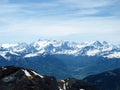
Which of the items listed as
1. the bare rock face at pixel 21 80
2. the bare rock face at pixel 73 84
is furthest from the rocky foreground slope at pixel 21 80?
the bare rock face at pixel 73 84

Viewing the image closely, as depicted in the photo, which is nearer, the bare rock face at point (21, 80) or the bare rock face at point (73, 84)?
the bare rock face at point (21, 80)

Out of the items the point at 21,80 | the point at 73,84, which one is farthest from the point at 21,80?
the point at 73,84

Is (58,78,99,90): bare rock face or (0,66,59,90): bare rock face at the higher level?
(0,66,59,90): bare rock face

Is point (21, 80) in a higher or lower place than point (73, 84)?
higher

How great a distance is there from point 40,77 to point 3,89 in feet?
24.0

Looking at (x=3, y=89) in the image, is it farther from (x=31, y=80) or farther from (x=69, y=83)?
(x=69, y=83)

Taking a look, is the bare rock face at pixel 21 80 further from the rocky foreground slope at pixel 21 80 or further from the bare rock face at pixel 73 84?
the bare rock face at pixel 73 84

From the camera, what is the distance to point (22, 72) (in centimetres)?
6038

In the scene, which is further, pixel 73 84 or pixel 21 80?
pixel 73 84

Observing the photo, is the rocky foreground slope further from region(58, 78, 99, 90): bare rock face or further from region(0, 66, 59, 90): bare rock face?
region(58, 78, 99, 90): bare rock face

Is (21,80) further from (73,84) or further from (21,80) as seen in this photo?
(73,84)

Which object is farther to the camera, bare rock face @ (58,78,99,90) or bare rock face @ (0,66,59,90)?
bare rock face @ (58,78,99,90)

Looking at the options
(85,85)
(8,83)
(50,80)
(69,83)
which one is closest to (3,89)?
(8,83)

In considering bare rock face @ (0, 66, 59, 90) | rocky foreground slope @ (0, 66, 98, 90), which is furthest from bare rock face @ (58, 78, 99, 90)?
bare rock face @ (0, 66, 59, 90)
